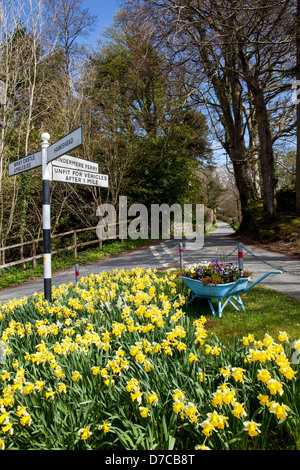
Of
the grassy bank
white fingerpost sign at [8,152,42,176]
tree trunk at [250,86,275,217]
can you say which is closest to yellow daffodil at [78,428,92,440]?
white fingerpost sign at [8,152,42,176]

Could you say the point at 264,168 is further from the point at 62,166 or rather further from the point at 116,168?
the point at 62,166

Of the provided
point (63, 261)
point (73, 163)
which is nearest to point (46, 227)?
point (73, 163)

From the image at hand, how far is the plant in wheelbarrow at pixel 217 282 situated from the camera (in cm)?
449

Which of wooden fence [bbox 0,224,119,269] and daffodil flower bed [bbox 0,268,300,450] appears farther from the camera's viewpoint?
wooden fence [bbox 0,224,119,269]

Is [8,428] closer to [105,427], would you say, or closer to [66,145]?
[105,427]

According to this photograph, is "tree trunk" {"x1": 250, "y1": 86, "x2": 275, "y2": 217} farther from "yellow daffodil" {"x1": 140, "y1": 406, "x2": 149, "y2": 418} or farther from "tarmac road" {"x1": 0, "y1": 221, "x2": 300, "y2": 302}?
"yellow daffodil" {"x1": 140, "y1": 406, "x2": 149, "y2": 418}

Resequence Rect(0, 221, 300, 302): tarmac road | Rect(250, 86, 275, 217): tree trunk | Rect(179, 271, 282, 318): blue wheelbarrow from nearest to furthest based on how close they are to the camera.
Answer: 1. Rect(179, 271, 282, 318): blue wheelbarrow
2. Rect(0, 221, 300, 302): tarmac road
3. Rect(250, 86, 275, 217): tree trunk

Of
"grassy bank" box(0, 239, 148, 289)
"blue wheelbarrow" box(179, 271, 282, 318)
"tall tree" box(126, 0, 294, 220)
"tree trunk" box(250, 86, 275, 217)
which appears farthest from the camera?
"tree trunk" box(250, 86, 275, 217)

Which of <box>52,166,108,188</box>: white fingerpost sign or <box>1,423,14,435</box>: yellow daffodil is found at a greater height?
<box>52,166,108,188</box>: white fingerpost sign

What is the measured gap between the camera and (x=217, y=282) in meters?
4.54

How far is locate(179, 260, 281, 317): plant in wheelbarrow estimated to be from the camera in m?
4.49

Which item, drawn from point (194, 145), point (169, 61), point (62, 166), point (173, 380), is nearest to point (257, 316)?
point (173, 380)

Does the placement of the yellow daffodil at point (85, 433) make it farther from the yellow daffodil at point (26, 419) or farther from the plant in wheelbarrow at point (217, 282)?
the plant in wheelbarrow at point (217, 282)

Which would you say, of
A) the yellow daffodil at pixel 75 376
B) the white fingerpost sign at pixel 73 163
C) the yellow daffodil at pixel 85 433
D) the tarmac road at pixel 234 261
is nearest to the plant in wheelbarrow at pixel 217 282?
the tarmac road at pixel 234 261
